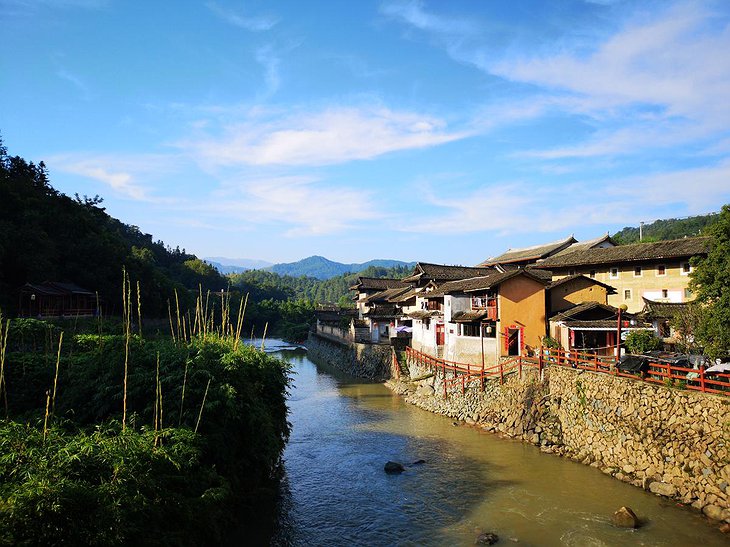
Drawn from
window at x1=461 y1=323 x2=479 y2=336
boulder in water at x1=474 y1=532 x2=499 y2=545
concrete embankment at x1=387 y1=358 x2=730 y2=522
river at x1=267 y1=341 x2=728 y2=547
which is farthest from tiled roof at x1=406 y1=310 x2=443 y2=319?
boulder in water at x1=474 y1=532 x2=499 y2=545

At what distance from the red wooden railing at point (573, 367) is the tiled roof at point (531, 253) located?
17518 mm

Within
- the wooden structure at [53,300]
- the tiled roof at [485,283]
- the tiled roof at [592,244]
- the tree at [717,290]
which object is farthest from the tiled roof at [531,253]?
the wooden structure at [53,300]

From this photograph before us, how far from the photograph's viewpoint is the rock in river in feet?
62.0

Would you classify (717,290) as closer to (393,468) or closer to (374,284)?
(393,468)

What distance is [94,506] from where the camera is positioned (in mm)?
6926

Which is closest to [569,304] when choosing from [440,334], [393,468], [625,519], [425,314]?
[440,334]

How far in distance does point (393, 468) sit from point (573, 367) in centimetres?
1017

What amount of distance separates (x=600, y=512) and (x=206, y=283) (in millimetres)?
100508

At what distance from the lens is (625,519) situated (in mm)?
13953

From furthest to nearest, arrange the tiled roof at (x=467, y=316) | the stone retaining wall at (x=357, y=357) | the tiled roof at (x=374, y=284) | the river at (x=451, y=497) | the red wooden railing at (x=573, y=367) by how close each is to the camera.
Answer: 1. the tiled roof at (x=374, y=284)
2. the stone retaining wall at (x=357, y=357)
3. the tiled roof at (x=467, y=316)
4. the red wooden railing at (x=573, y=367)
5. the river at (x=451, y=497)

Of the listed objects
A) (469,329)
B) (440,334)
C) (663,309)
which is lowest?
(440,334)

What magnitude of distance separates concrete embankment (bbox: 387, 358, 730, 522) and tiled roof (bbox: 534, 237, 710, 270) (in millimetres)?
13139

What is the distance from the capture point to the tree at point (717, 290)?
55.0ft

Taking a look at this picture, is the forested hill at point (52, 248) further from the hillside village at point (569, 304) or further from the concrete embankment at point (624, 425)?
the concrete embankment at point (624, 425)
